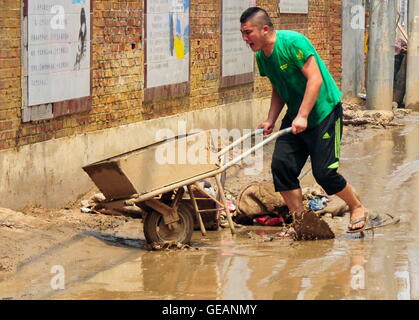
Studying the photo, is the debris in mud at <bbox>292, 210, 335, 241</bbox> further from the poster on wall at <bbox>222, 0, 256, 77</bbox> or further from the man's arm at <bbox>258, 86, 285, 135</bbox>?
→ the poster on wall at <bbox>222, 0, 256, 77</bbox>

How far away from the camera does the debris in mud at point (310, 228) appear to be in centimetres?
911

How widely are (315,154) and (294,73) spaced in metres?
0.70

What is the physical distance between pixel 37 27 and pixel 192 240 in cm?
249

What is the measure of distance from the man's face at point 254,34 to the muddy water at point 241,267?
5.46 feet

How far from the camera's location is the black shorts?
29.6ft

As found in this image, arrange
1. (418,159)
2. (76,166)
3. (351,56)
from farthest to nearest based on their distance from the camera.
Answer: (351,56), (418,159), (76,166)

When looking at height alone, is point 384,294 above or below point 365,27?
below

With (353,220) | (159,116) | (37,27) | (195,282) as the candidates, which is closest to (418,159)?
(159,116)

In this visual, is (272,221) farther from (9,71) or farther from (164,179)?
(9,71)

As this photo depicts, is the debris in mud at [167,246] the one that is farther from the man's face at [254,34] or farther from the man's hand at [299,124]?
the man's face at [254,34]

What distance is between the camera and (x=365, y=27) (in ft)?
76.0

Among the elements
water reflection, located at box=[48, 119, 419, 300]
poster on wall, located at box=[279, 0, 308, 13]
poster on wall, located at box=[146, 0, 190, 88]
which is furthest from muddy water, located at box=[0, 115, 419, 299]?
poster on wall, located at box=[279, 0, 308, 13]

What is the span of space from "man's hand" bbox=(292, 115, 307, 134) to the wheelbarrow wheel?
3.71 ft

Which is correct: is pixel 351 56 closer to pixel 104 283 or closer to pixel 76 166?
pixel 76 166
